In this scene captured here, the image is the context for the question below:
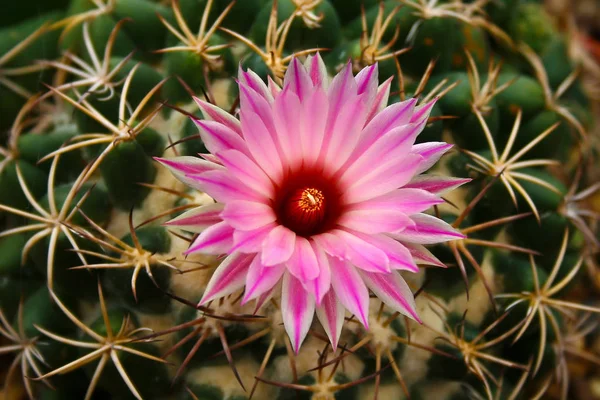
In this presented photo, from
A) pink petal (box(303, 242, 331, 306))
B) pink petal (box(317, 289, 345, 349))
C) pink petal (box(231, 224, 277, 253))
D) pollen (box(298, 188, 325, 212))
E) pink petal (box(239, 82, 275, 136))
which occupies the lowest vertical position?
pink petal (box(317, 289, 345, 349))

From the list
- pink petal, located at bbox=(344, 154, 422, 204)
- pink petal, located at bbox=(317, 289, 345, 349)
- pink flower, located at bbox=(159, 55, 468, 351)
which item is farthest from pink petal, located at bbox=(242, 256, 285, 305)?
pink petal, located at bbox=(344, 154, 422, 204)

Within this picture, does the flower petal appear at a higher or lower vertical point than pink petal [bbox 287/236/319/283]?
lower

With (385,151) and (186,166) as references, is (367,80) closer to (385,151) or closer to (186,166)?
(385,151)

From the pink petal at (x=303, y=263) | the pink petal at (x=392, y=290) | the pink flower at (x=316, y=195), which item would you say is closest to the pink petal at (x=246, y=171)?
the pink flower at (x=316, y=195)

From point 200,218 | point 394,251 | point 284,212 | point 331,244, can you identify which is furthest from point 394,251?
point 200,218

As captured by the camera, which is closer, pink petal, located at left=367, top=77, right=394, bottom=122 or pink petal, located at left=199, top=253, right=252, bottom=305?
pink petal, located at left=199, top=253, right=252, bottom=305

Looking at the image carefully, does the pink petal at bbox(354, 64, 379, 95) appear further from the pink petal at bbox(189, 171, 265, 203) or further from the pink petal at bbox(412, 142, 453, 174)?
the pink petal at bbox(189, 171, 265, 203)

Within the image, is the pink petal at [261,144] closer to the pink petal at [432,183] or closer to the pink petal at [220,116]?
the pink petal at [220,116]
